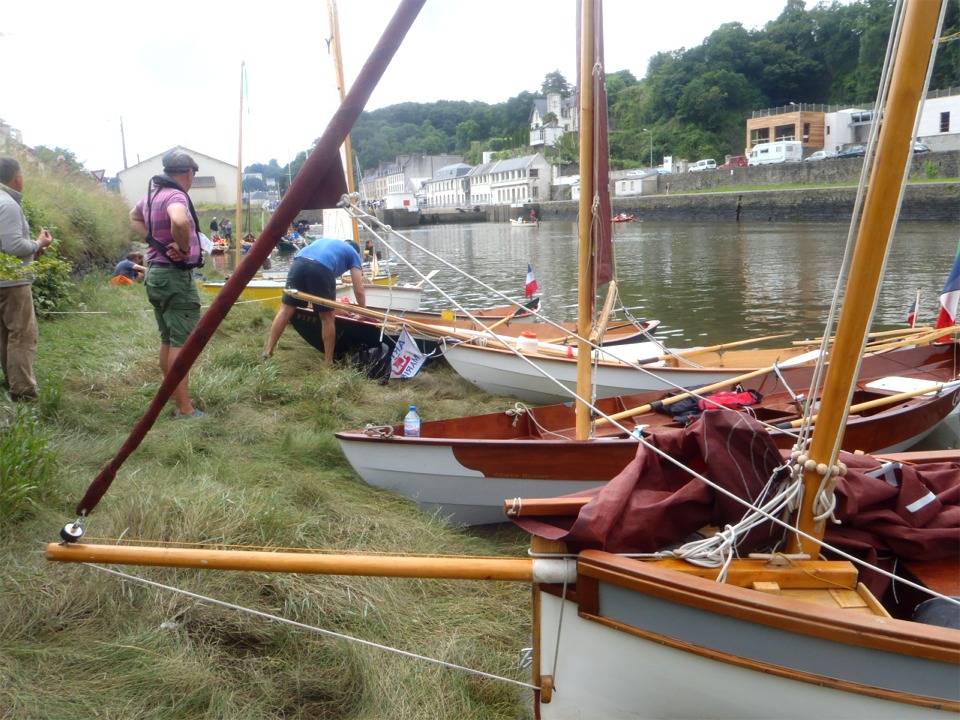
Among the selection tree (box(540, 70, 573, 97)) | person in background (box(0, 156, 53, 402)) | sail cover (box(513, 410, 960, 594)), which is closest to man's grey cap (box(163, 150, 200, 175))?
person in background (box(0, 156, 53, 402))

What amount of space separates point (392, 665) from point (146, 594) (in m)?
1.11

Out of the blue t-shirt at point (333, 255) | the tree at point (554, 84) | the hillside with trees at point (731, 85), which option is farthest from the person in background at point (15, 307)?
the tree at point (554, 84)

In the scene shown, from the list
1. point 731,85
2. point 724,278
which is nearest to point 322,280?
point 724,278

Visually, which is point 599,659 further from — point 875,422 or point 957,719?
point 875,422

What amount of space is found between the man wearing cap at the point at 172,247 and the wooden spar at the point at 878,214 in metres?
4.31

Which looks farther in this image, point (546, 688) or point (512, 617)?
point (512, 617)

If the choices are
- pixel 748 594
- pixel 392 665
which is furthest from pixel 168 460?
pixel 748 594

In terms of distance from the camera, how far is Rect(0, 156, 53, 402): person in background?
5.28 m

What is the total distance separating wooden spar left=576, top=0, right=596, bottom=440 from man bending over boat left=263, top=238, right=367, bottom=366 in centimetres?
407

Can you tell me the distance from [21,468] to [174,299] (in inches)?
78.8

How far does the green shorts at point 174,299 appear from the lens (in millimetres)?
5469

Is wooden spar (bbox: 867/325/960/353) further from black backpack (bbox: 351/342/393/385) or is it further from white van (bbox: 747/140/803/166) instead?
white van (bbox: 747/140/803/166)

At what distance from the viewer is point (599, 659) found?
2682mm

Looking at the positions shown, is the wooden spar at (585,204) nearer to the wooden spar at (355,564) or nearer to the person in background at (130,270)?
the wooden spar at (355,564)
